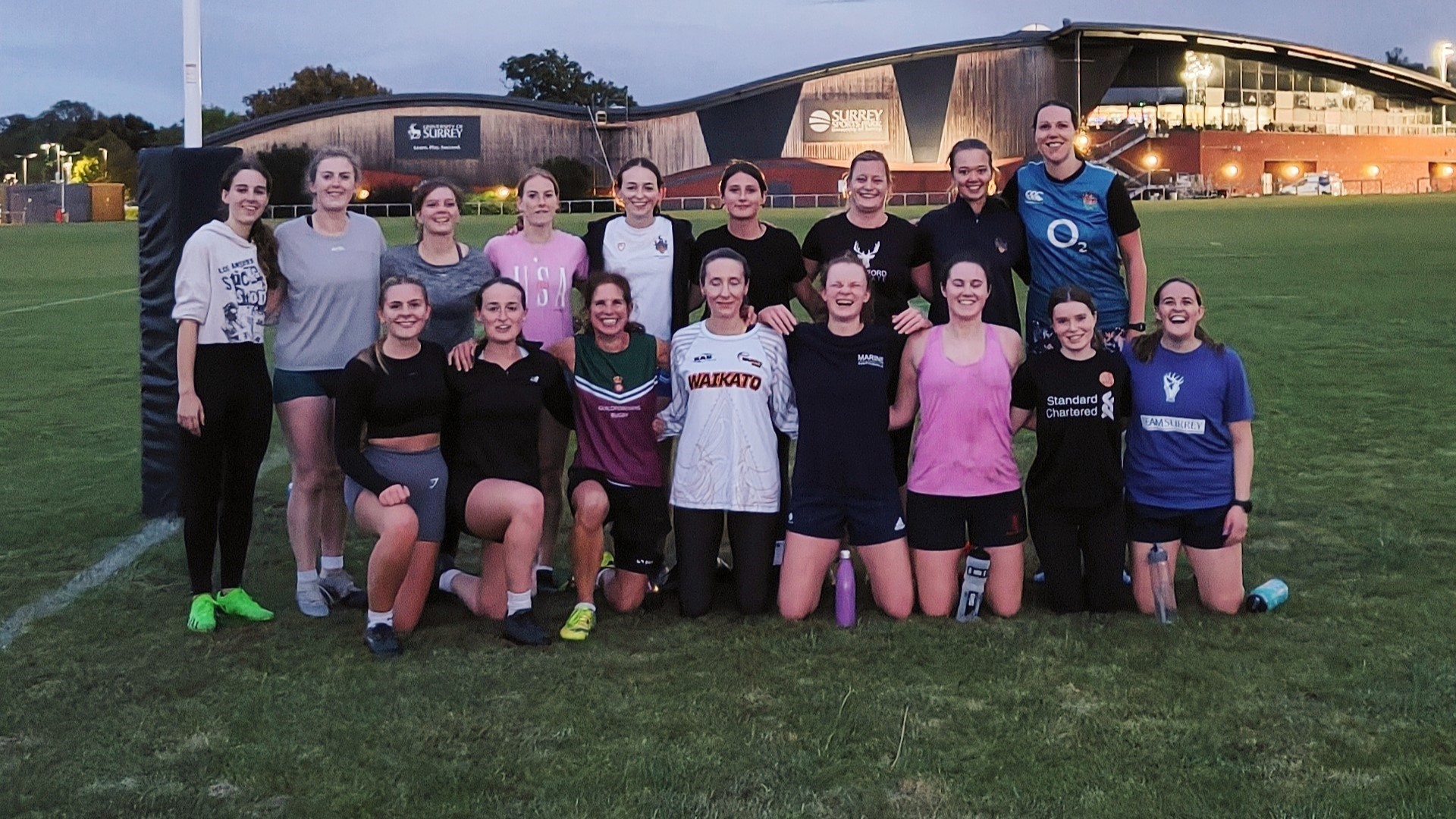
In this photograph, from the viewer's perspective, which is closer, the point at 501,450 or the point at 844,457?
the point at 501,450

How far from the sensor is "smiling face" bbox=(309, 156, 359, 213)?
5.03 meters

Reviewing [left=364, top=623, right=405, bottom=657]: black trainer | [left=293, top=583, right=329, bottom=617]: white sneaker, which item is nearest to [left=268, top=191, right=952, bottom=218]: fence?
[left=293, top=583, right=329, bottom=617]: white sneaker

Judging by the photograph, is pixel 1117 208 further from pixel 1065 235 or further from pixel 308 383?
pixel 308 383

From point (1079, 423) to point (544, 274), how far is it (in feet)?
6.79

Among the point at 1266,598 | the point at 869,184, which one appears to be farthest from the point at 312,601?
the point at 1266,598

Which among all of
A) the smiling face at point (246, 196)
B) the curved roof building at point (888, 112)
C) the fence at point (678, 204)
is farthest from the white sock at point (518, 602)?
the curved roof building at point (888, 112)

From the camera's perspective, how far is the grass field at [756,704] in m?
3.41

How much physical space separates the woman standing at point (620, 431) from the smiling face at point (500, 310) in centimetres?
32

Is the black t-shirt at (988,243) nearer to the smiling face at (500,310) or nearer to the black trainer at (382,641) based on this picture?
the smiling face at (500,310)

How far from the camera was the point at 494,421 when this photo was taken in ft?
16.0

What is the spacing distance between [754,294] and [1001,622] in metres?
1.61

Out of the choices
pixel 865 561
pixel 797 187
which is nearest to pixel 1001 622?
pixel 865 561

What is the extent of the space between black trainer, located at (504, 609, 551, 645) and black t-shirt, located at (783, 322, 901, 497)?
3.53ft

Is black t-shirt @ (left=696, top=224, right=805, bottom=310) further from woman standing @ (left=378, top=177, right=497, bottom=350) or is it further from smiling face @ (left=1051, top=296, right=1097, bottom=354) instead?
smiling face @ (left=1051, top=296, right=1097, bottom=354)
